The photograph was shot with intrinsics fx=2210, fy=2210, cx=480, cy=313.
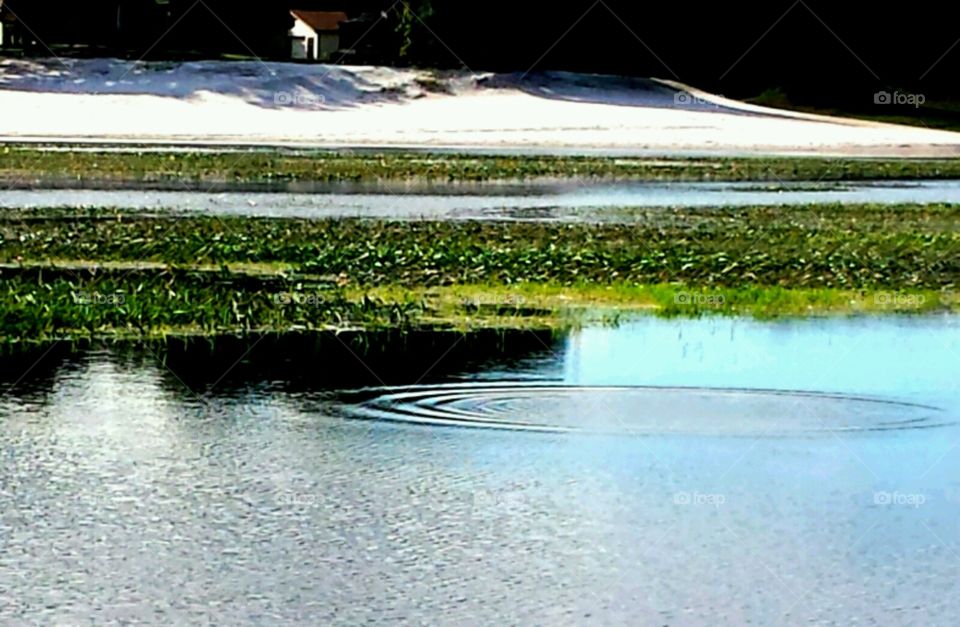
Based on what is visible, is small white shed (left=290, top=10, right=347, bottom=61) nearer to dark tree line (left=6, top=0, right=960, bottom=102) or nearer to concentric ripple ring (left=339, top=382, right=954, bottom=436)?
dark tree line (left=6, top=0, right=960, bottom=102)

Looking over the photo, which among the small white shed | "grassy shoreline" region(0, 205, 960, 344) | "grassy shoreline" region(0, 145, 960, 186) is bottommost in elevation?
"grassy shoreline" region(0, 145, 960, 186)

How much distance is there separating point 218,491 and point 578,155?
4061 cm

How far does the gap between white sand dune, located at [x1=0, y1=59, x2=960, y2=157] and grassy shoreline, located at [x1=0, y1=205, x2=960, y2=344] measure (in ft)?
95.9

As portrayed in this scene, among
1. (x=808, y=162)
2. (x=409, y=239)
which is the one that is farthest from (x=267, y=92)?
(x=409, y=239)

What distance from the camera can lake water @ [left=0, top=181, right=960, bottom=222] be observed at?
2995 centimetres

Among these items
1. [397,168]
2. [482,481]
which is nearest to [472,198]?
[397,168]

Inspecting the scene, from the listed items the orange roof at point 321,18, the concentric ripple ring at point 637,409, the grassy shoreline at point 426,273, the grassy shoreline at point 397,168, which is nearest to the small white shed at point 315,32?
the orange roof at point 321,18

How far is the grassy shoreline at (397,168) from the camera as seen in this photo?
39.4 metres

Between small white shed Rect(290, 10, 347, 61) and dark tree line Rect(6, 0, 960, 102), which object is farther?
small white shed Rect(290, 10, 347, 61)

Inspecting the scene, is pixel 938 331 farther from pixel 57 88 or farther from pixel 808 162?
pixel 57 88

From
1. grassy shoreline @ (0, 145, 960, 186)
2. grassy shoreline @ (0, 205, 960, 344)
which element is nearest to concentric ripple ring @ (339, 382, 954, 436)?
grassy shoreline @ (0, 205, 960, 344)

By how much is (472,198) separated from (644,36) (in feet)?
127

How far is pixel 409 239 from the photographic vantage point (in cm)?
2456

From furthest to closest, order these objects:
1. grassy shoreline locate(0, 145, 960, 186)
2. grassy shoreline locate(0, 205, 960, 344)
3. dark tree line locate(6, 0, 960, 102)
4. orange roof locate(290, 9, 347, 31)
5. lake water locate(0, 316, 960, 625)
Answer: orange roof locate(290, 9, 347, 31) < dark tree line locate(6, 0, 960, 102) < grassy shoreline locate(0, 145, 960, 186) < grassy shoreline locate(0, 205, 960, 344) < lake water locate(0, 316, 960, 625)
